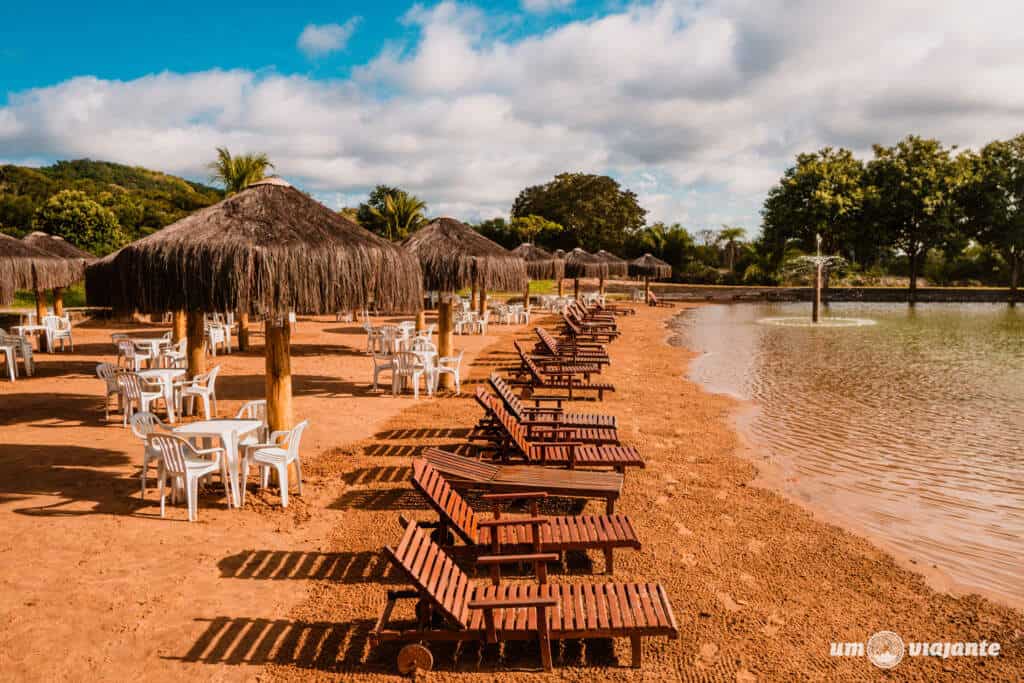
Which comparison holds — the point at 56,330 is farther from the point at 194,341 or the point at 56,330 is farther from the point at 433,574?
the point at 433,574

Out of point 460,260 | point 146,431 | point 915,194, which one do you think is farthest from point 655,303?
point 146,431

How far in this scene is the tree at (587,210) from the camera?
64.8 m

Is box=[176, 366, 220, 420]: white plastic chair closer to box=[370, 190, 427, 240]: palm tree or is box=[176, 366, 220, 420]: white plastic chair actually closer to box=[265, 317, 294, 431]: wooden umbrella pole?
box=[265, 317, 294, 431]: wooden umbrella pole

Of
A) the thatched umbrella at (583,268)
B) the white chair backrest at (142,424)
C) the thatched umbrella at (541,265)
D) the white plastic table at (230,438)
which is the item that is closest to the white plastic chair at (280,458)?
the white plastic table at (230,438)

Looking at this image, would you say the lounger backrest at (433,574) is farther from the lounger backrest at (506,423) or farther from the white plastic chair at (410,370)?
the white plastic chair at (410,370)

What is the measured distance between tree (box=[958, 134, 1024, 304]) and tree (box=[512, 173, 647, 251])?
2899cm

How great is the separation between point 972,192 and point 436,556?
5056 centimetres

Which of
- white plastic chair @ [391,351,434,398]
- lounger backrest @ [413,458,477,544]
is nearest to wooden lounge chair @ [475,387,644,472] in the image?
lounger backrest @ [413,458,477,544]

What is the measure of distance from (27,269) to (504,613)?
14.6 m

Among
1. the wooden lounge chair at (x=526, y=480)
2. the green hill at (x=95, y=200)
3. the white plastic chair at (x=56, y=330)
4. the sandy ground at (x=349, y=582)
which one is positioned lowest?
the sandy ground at (x=349, y=582)

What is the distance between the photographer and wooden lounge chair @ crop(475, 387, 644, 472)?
21.1ft

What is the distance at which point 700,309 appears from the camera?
1404 inches

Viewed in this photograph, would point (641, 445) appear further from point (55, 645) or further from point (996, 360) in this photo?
point (996, 360)

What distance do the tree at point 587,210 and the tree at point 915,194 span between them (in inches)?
977
